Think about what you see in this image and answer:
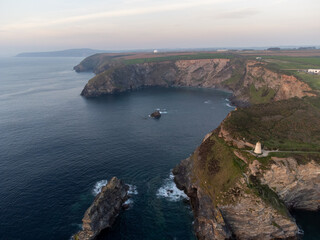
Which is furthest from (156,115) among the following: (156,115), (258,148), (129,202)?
(258,148)

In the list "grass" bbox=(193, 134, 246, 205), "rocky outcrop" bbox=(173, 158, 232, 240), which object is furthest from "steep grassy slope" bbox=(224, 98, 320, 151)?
"rocky outcrop" bbox=(173, 158, 232, 240)

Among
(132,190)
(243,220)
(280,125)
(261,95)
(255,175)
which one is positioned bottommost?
(132,190)

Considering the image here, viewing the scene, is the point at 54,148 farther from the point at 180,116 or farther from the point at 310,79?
the point at 310,79

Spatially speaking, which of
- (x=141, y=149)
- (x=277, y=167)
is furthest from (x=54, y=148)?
(x=277, y=167)

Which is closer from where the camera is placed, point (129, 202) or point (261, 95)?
point (129, 202)

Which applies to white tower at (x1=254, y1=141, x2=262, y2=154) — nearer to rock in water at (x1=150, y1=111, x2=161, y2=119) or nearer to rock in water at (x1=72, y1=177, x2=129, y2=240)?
rock in water at (x1=72, y1=177, x2=129, y2=240)

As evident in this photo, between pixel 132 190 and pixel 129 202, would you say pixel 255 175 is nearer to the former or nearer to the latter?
pixel 129 202
